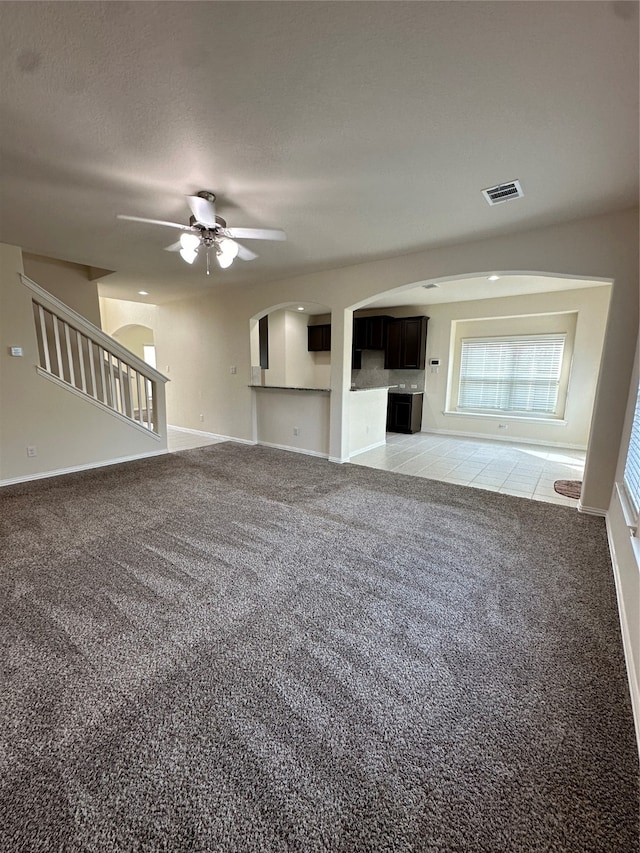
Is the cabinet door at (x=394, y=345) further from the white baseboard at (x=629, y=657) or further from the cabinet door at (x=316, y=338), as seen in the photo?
the white baseboard at (x=629, y=657)

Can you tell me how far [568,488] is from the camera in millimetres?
3812

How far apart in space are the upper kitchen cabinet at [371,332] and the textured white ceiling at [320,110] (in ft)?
13.4

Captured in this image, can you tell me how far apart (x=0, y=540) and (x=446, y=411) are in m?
6.79

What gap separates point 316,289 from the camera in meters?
4.67

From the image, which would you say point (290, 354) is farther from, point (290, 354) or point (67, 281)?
point (67, 281)

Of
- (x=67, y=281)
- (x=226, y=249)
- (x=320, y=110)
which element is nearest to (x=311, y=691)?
(x=320, y=110)

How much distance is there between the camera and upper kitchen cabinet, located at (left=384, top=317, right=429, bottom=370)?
6.79 m

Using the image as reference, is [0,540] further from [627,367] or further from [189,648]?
[627,367]

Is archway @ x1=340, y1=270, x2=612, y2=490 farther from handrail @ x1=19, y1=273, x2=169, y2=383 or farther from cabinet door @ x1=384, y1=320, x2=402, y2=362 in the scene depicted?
handrail @ x1=19, y1=273, x2=169, y2=383

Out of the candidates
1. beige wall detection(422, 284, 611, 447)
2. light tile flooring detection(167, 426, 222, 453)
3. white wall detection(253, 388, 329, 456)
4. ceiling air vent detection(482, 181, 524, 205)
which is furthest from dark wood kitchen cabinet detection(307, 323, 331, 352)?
ceiling air vent detection(482, 181, 524, 205)

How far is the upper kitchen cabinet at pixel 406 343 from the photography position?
22.3 feet

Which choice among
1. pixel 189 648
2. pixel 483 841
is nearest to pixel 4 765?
pixel 189 648

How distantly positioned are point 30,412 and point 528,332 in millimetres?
7583

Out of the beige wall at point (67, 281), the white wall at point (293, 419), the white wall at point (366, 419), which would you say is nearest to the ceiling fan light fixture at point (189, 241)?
the white wall at point (293, 419)
